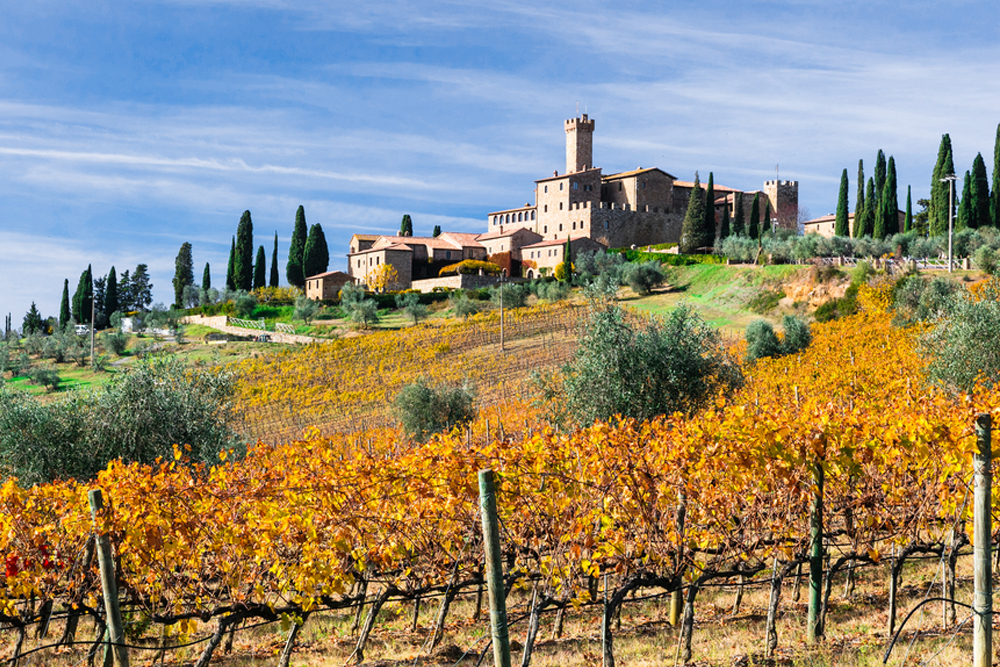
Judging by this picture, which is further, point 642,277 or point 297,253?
point 297,253

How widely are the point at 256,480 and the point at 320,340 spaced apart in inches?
1941

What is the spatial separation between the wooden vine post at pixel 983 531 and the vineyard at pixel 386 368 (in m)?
25.9

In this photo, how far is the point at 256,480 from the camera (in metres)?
8.75

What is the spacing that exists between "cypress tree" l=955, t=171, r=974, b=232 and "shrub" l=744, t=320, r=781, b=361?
25.9m

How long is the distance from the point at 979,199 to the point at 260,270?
5783 centimetres

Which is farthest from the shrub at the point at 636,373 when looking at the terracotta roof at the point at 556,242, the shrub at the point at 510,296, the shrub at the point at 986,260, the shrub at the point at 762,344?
the terracotta roof at the point at 556,242

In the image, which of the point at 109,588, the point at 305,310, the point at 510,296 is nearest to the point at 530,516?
the point at 109,588

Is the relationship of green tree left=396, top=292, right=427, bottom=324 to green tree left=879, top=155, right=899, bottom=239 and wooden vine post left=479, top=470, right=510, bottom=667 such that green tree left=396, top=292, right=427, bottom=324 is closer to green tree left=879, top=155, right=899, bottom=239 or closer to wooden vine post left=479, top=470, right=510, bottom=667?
green tree left=879, top=155, right=899, bottom=239

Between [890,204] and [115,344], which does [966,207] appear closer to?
[890,204]

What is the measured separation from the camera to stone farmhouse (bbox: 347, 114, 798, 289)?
74250 millimetres

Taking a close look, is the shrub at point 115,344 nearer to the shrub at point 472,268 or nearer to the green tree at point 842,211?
the shrub at point 472,268

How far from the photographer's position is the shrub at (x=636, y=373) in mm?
18953

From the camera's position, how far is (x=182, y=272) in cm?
8362

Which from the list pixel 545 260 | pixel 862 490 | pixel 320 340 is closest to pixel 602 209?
pixel 545 260
